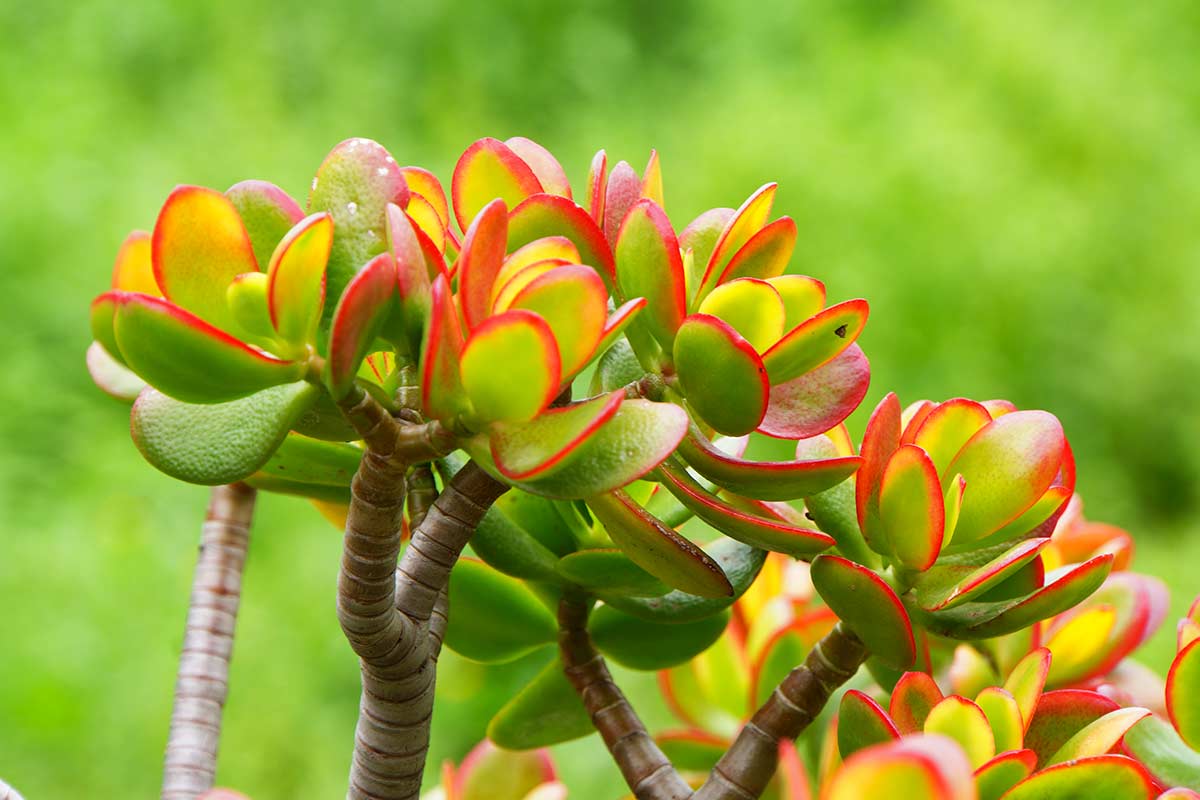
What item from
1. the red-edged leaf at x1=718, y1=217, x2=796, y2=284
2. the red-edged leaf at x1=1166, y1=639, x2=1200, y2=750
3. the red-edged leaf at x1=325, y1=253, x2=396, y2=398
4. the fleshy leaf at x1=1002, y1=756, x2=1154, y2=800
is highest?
the red-edged leaf at x1=718, y1=217, x2=796, y2=284

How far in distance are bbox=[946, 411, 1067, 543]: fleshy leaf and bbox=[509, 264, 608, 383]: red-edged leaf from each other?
15 cm

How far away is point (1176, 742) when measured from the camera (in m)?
0.47

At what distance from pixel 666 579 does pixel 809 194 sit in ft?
8.07

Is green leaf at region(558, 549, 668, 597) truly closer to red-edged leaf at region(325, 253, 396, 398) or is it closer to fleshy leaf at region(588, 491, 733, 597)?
fleshy leaf at region(588, 491, 733, 597)

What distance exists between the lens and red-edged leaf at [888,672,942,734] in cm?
42

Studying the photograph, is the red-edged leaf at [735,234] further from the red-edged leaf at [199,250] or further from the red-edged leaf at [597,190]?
the red-edged leaf at [199,250]

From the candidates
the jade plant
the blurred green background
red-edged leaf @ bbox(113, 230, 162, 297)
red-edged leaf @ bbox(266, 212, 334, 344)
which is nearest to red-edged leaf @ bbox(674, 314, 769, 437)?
the jade plant

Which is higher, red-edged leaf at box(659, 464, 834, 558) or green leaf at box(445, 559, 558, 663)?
green leaf at box(445, 559, 558, 663)

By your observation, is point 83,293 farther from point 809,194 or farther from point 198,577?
point 198,577

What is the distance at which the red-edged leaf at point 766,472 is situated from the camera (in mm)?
398

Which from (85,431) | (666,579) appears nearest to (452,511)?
(666,579)

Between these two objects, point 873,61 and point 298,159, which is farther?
point 873,61

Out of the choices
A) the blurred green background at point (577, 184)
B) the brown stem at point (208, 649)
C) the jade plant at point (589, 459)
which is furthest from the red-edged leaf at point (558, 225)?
the blurred green background at point (577, 184)

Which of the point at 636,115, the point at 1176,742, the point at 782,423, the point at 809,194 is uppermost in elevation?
the point at 636,115
